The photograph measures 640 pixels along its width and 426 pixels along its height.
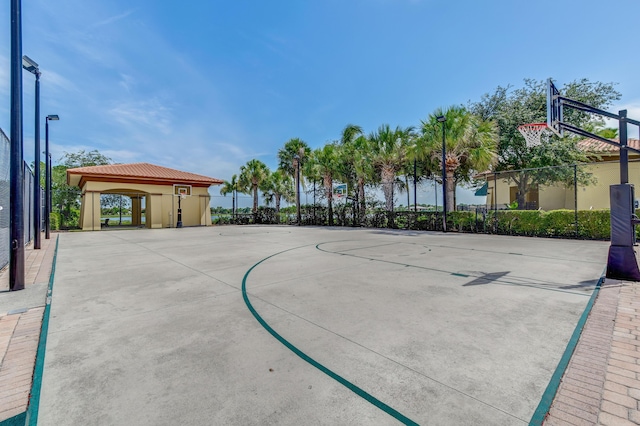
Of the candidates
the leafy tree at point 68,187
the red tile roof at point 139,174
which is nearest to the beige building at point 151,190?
the red tile roof at point 139,174

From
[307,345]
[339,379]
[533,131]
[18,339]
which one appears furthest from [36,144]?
[533,131]

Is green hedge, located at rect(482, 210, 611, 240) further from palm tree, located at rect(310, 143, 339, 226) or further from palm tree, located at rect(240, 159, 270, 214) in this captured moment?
palm tree, located at rect(240, 159, 270, 214)

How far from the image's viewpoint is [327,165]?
21.6 metres

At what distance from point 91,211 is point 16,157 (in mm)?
18753

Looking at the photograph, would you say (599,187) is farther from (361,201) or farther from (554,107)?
(554,107)

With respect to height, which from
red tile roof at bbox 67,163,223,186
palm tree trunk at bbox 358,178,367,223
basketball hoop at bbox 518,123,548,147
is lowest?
palm tree trunk at bbox 358,178,367,223

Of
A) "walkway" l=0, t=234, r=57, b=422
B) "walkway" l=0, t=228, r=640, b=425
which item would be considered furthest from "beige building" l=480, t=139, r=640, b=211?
"walkway" l=0, t=234, r=57, b=422

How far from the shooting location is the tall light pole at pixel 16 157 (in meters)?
4.81

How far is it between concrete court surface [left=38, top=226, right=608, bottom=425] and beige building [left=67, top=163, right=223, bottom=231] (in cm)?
1805

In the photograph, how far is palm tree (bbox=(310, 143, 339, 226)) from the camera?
2147cm

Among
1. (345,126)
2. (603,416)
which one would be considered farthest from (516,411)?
(345,126)

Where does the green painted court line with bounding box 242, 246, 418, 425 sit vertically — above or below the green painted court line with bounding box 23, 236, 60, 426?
above

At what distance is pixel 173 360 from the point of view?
247 cm

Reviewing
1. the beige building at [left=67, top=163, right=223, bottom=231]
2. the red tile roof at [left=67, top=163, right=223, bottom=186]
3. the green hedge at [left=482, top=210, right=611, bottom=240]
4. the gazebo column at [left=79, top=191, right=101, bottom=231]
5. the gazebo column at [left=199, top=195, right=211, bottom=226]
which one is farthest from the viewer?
the gazebo column at [left=199, top=195, right=211, bottom=226]
